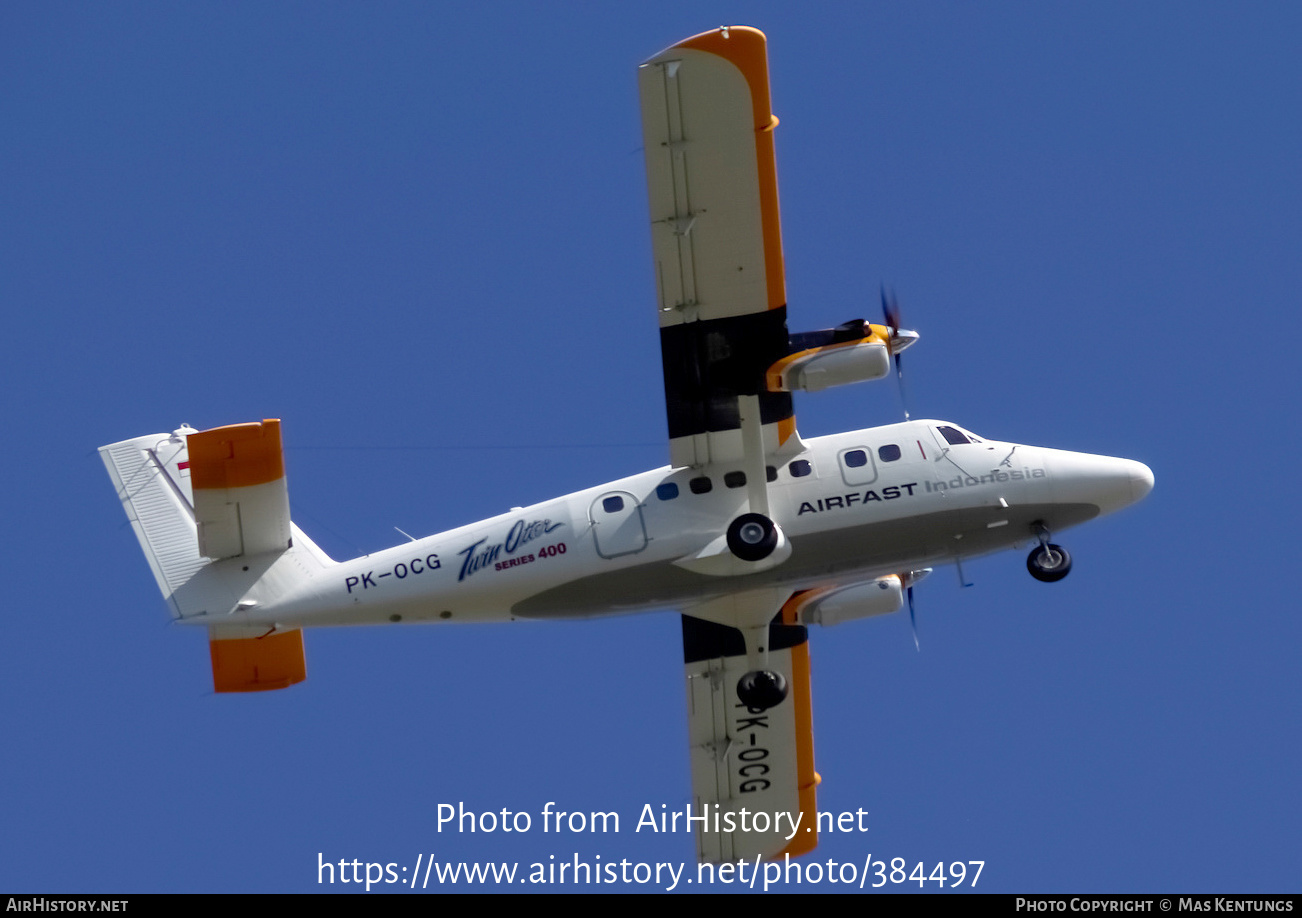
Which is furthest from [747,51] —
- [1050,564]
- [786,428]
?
[1050,564]

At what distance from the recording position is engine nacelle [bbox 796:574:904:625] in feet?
79.9

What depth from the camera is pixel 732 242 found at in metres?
21.8

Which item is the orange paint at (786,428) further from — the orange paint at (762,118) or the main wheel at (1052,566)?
the main wheel at (1052,566)

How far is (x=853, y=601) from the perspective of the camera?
80.2 ft

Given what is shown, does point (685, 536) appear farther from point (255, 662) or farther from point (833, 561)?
point (255, 662)

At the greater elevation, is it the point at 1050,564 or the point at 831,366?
the point at 831,366

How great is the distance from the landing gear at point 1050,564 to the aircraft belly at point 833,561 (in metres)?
0.33

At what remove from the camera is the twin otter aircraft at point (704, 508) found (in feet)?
72.0

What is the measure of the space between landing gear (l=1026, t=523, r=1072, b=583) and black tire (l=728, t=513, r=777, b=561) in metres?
3.48

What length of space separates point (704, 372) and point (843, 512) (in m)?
2.46

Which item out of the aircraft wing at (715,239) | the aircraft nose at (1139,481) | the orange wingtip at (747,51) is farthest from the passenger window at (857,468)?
the orange wingtip at (747,51)

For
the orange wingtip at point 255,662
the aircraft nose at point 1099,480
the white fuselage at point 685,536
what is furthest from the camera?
the aircraft nose at point 1099,480

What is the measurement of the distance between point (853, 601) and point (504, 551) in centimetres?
482

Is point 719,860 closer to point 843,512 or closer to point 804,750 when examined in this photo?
point 804,750
